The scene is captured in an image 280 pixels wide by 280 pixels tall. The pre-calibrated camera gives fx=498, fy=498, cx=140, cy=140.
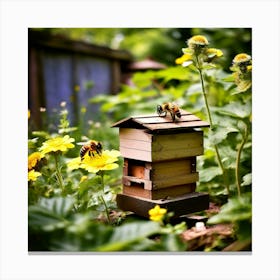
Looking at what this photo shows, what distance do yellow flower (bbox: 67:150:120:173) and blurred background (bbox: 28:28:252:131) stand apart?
1.03 m

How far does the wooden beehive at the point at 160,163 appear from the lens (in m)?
2.36

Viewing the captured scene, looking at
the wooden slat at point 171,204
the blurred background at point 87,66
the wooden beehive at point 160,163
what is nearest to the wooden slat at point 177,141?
the wooden beehive at point 160,163

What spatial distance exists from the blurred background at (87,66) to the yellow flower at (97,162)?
1.03 metres

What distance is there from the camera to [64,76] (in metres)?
4.52

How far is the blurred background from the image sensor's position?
415cm

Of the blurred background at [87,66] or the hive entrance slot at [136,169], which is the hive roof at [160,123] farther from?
the blurred background at [87,66]

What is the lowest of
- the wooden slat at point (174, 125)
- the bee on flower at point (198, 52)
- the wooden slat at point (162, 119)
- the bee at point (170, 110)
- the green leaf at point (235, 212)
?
the green leaf at point (235, 212)

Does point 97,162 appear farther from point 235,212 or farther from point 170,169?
point 235,212

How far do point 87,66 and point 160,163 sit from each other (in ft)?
9.15

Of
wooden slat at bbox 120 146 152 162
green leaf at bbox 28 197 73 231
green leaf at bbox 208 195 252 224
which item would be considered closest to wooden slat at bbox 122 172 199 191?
wooden slat at bbox 120 146 152 162

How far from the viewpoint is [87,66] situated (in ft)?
16.3

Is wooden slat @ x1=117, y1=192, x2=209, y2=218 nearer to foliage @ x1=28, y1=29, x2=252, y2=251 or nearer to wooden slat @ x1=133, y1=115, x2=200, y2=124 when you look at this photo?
foliage @ x1=28, y1=29, x2=252, y2=251
